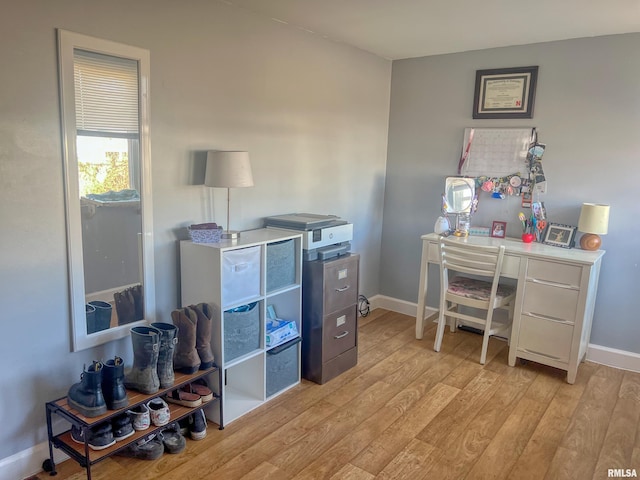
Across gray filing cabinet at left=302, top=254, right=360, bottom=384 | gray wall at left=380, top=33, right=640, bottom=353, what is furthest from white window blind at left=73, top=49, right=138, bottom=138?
gray wall at left=380, top=33, right=640, bottom=353

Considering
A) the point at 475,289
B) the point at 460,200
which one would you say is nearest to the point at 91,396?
the point at 475,289

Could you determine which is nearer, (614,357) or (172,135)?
(172,135)

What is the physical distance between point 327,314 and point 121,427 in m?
1.29

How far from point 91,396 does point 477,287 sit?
256 centimetres

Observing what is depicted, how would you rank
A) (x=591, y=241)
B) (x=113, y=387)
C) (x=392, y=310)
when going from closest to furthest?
1. (x=113, y=387)
2. (x=591, y=241)
3. (x=392, y=310)

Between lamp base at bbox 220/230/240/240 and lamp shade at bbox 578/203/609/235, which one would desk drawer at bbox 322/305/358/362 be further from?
lamp shade at bbox 578/203/609/235

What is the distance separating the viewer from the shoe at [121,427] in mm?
1951

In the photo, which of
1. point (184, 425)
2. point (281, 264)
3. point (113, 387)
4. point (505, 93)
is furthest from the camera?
point (505, 93)

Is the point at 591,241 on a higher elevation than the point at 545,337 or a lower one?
higher

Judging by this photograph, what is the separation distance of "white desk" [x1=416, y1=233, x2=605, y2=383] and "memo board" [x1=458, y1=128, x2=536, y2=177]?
0.64m

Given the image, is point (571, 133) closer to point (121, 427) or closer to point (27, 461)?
point (121, 427)

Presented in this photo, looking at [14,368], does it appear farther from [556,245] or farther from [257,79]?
[556,245]

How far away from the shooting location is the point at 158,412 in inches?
81.4

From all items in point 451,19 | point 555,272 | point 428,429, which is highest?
point 451,19
